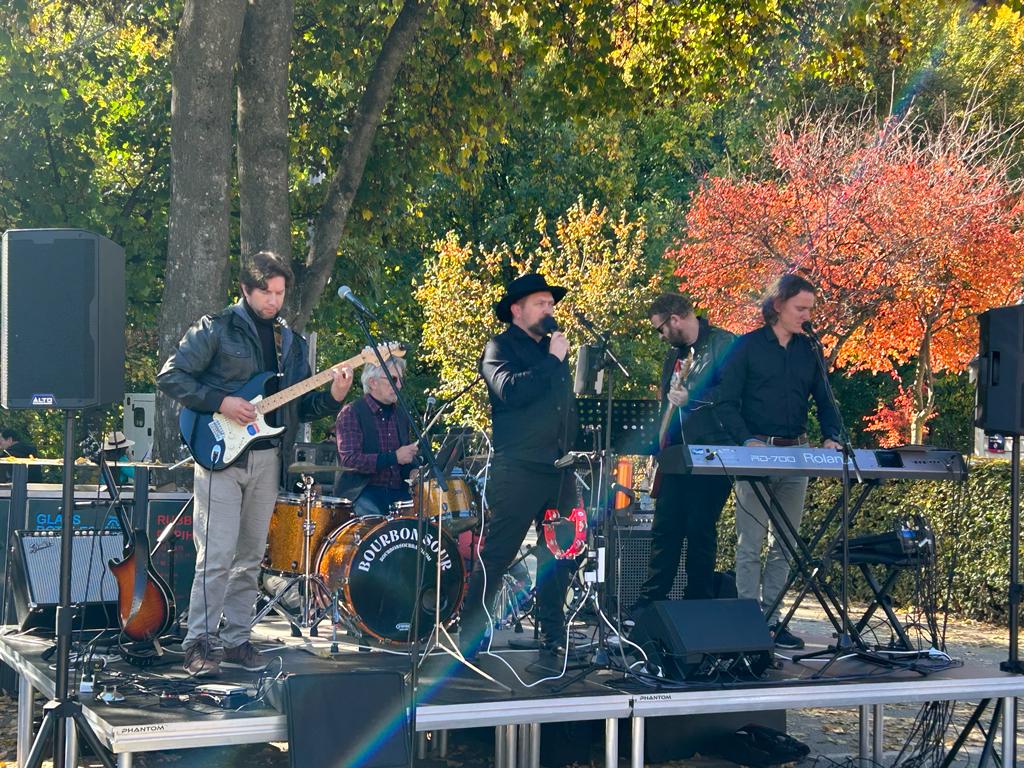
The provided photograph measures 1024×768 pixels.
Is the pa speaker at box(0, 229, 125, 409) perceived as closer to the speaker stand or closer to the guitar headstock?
the speaker stand

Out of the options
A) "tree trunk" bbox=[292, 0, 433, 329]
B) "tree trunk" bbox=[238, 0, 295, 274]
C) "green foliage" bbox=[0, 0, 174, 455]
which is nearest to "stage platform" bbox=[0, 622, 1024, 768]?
"tree trunk" bbox=[238, 0, 295, 274]

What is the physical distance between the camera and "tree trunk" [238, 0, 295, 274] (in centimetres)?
879

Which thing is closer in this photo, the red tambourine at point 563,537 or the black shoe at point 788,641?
the red tambourine at point 563,537

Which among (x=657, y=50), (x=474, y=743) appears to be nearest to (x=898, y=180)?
(x=657, y=50)

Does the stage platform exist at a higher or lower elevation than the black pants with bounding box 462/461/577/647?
lower

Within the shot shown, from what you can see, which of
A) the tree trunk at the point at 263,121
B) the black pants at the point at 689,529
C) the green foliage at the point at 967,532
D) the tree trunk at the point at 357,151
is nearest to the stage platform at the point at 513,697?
the black pants at the point at 689,529

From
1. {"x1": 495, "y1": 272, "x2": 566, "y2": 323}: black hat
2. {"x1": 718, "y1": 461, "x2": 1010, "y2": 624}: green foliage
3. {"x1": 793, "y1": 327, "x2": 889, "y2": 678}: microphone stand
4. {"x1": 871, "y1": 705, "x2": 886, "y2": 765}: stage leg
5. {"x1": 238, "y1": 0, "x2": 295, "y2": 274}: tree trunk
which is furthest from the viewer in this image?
{"x1": 718, "y1": 461, "x2": 1010, "y2": 624}: green foliage

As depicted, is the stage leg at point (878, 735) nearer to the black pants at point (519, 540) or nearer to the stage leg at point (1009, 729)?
the stage leg at point (1009, 729)

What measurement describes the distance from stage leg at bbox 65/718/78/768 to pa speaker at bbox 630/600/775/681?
8.40 feet

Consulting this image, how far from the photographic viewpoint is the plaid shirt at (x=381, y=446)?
757 cm

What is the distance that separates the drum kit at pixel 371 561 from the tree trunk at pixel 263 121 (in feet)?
7.86

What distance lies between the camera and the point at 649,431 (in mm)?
7129

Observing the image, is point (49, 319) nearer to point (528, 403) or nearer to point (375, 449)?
point (528, 403)

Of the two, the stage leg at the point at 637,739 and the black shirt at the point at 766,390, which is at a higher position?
the black shirt at the point at 766,390
